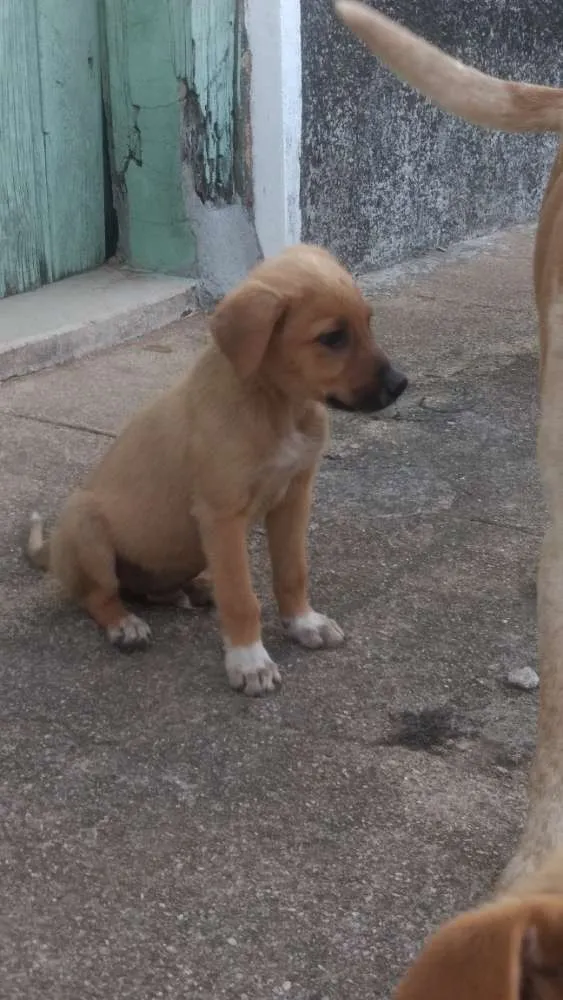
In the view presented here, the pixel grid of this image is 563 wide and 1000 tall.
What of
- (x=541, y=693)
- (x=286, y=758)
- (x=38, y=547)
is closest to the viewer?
(x=541, y=693)

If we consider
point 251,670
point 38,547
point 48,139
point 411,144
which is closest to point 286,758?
point 251,670

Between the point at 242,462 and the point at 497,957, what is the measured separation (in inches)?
74.6

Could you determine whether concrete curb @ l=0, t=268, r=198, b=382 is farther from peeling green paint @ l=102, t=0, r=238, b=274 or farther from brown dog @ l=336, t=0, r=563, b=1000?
brown dog @ l=336, t=0, r=563, b=1000

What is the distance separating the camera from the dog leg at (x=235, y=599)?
2.69 meters

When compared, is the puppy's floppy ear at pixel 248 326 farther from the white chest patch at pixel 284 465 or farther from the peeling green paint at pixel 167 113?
the peeling green paint at pixel 167 113

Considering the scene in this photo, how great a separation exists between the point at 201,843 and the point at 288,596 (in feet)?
2.75

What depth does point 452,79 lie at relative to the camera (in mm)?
2799

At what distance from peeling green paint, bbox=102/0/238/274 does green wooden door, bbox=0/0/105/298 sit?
3.9 inches

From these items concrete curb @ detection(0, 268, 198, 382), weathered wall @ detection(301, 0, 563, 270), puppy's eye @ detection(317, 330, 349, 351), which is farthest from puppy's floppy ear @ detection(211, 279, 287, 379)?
weathered wall @ detection(301, 0, 563, 270)

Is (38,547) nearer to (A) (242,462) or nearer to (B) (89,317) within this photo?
(A) (242,462)

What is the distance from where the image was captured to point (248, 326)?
2.62m

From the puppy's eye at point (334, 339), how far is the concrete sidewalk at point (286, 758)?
698 millimetres

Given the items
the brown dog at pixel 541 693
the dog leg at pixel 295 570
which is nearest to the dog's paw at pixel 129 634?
the dog leg at pixel 295 570

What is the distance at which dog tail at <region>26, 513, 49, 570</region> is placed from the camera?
10.3 feet
